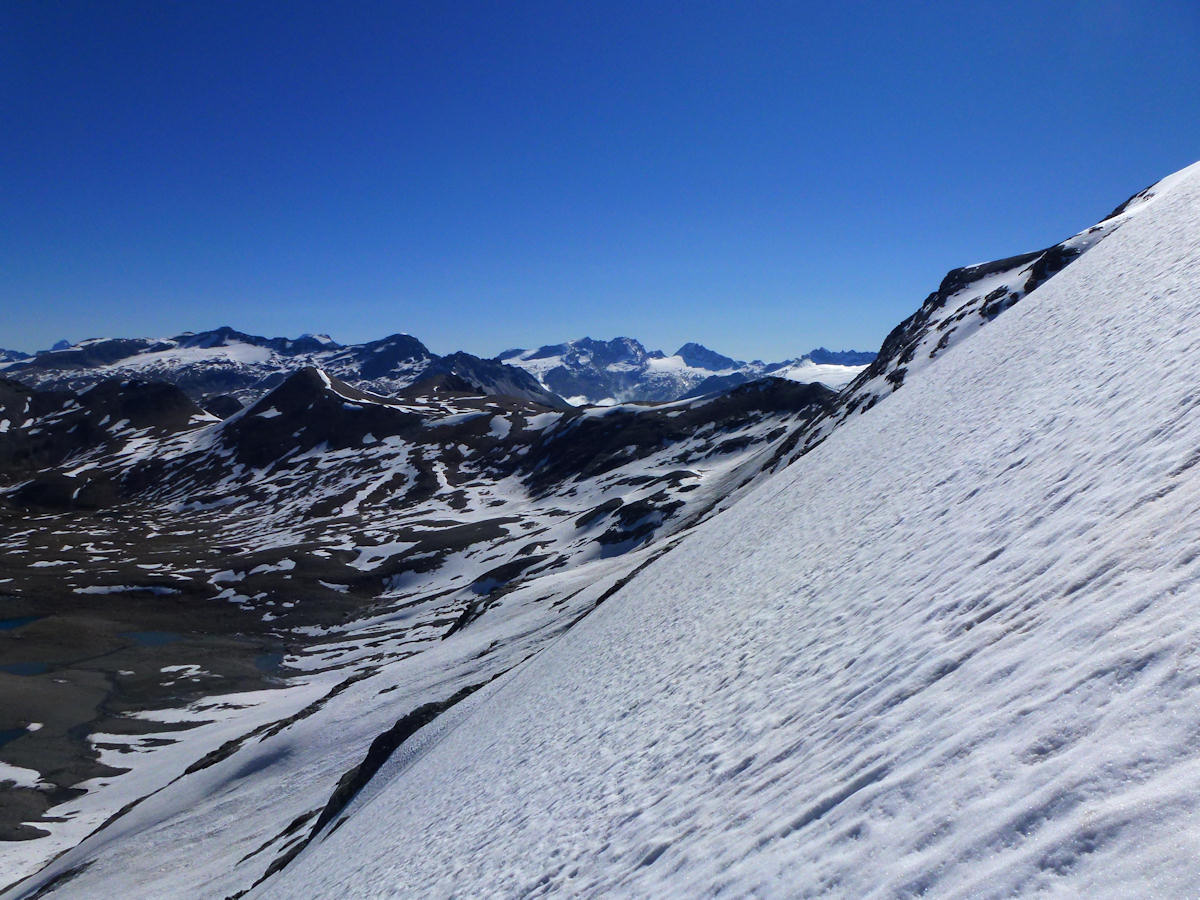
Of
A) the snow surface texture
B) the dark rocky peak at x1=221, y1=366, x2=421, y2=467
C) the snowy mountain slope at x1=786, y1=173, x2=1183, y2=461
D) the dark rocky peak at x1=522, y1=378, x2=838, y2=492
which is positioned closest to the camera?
the snow surface texture

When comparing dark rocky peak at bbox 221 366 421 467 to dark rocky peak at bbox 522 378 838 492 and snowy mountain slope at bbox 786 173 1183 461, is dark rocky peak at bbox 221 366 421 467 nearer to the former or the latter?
dark rocky peak at bbox 522 378 838 492

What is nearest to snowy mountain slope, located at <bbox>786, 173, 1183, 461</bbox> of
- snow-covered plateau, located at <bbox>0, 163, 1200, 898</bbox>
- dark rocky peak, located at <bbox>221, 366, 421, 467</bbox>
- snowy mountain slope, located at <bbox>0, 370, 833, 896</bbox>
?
snow-covered plateau, located at <bbox>0, 163, 1200, 898</bbox>

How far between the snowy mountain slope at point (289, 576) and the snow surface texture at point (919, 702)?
741 inches

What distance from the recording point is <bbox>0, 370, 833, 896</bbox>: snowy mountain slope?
128 ft

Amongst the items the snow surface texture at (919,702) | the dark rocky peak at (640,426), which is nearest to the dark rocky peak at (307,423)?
the dark rocky peak at (640,426)

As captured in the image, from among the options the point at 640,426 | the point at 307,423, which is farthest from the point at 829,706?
the point at 307,423

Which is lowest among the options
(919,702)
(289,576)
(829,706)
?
(829,706)

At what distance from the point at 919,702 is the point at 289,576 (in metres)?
102

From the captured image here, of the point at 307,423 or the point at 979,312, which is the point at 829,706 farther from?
the point at 307,423

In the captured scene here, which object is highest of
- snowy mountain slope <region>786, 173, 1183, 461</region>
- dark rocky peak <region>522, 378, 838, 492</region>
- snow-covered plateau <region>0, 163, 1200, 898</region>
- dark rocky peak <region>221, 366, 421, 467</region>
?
dark rocky peak <region>221, 366, 421, 467</region>

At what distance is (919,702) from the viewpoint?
7.39 m

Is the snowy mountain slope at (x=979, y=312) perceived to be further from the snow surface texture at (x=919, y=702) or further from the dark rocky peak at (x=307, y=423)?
the dark rocky peak at (x=307, y=423)

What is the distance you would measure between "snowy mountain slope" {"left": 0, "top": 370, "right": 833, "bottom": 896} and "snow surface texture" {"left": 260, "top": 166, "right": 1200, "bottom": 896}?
61.7 feet

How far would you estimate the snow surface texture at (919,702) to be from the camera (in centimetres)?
494
